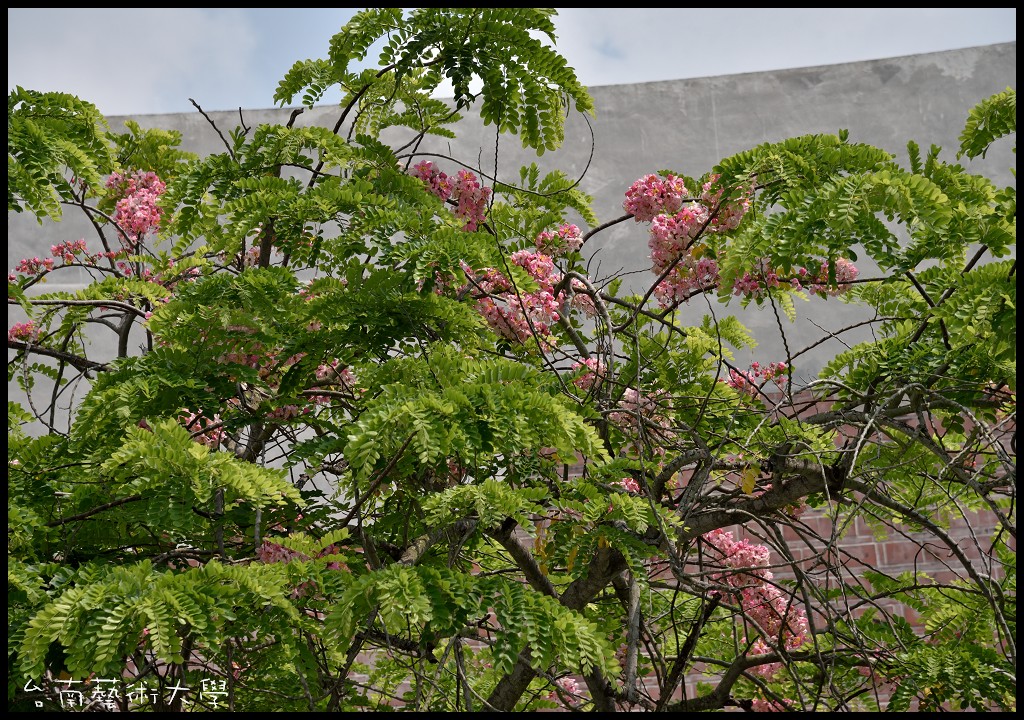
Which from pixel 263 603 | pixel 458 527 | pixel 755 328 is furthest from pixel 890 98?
pixel 263 603

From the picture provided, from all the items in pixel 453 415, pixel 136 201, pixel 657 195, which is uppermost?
pixel 136 201

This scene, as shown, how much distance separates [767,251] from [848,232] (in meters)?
0.16

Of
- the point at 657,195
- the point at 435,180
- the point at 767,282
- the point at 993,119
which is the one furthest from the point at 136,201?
the point at 993,119

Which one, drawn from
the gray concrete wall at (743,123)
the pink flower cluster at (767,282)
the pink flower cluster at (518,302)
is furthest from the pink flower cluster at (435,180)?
the gray concrete wall at (743,123)

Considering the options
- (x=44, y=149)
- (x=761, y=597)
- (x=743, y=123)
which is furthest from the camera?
(x=743, y=123)

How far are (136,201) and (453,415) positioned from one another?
2243 mm

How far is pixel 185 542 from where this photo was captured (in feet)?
8.24

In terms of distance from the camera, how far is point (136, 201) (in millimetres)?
3688

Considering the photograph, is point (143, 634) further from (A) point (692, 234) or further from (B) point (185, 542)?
(A) point (692, 234)

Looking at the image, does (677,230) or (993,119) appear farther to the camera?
(677,230)

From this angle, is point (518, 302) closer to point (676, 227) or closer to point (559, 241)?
point (559, 241)

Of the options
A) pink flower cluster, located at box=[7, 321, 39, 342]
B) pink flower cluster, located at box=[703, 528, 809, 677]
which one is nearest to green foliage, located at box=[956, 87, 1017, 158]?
pink flower cluster, located at box=[703, 528, 809, 677]

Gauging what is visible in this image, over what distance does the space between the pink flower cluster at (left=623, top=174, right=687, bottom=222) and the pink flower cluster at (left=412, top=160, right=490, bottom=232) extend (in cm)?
43

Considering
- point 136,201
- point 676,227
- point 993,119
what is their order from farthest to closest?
point 136,201 → point 676,227 → point 993,119
